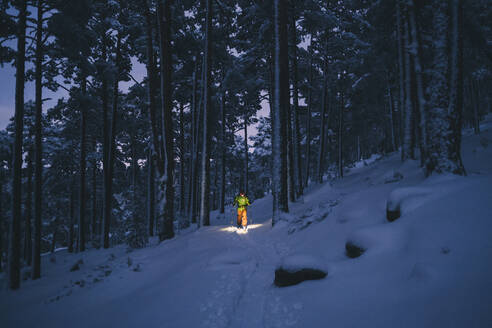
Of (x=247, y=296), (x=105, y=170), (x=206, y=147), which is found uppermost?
(x=206, y=147)

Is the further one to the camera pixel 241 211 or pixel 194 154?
pixel 194 154

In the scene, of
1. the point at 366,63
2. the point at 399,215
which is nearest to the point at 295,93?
the point at 366,63

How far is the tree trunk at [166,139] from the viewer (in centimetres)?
1059

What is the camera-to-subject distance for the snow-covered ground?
2600 millimetres

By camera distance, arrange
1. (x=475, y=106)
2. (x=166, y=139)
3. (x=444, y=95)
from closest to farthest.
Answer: (x=444, y=95)
(x=166, y=139)
(x=475, y=106)

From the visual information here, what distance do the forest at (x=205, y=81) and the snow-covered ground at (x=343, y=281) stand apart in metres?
2.32

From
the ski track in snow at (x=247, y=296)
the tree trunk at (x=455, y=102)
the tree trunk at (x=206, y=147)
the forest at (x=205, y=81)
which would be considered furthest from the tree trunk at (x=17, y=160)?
the tree trunk at (x=455, y=102)

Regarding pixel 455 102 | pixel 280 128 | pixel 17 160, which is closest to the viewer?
pixel 455 102

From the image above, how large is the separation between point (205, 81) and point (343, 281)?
35.9ft

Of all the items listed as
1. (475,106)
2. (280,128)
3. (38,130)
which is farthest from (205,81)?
(475,106)

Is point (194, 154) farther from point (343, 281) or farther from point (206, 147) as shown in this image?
point (343, 281)

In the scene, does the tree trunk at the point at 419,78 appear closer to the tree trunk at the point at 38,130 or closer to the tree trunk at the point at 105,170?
the tree trunk at the point at 38,130

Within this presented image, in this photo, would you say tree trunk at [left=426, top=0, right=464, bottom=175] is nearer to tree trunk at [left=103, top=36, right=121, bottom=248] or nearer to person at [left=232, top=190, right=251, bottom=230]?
person at [left=232, top=190, right=251, bottom=230]

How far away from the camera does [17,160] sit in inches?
380
